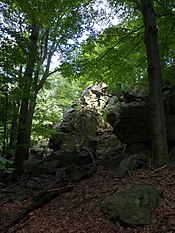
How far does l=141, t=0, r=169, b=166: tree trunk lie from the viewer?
23.5 ft

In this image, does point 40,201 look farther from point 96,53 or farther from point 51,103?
point 51,103

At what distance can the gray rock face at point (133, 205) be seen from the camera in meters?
4.64

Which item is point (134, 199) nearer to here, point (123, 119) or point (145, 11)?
point (123, 119)

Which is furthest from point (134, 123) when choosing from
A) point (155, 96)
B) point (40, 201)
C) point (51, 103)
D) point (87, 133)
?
point (51, 103)

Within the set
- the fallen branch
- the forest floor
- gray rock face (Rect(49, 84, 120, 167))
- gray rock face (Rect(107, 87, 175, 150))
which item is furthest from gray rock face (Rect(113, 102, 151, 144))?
the fallen branch

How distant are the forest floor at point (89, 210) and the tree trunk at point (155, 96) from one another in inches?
22.3

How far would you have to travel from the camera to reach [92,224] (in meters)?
4.98

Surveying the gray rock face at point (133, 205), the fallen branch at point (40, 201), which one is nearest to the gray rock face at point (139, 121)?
the fallen branch at point (40, 201)

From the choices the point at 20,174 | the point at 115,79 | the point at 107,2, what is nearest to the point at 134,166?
the point at 115,79

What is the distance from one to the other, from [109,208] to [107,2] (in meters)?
8.94

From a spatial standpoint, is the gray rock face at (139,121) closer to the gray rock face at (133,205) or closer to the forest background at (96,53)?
the forest background at (96,53)

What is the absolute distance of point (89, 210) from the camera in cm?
559

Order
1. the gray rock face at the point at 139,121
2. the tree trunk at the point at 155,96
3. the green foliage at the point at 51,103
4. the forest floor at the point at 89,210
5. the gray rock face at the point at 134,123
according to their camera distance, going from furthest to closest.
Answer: the green foliage at the point at 51,103 < the gray rock face at the point at 134,123 < the gray rock face at the point at 139,121 < the tree trunk at the point at 155,96 < the forest floor at the point at 89,210

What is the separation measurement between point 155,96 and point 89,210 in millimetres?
4069
